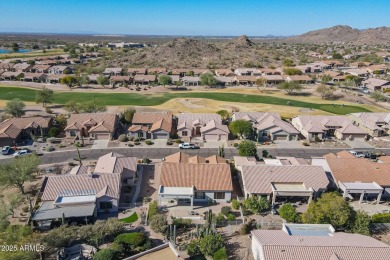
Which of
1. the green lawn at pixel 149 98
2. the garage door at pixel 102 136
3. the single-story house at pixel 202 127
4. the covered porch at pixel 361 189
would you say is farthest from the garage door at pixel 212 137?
the green lawn at pixel 149 98

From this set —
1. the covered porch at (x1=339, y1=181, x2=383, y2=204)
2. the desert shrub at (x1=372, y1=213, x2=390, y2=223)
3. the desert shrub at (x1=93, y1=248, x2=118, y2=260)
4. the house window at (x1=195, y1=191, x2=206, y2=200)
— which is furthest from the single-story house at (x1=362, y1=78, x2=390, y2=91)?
the desert shrub at (x1=93, y1=248, x2=118, y2=260)

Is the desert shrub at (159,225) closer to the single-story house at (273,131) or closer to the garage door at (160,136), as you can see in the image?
the garage door at (160,136)

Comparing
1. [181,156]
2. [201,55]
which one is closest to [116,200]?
[181,156]

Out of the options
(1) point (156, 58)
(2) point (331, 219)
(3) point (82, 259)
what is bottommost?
(3) point (82, 259)

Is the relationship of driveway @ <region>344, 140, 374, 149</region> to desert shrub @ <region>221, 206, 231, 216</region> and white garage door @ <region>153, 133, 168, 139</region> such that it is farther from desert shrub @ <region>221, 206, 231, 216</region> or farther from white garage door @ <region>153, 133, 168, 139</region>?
white garage door @ <region>153, 133, 168, 139</region>

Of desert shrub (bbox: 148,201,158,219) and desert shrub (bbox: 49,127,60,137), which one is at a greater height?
desert shrub (bbox: 49,127,60,137)

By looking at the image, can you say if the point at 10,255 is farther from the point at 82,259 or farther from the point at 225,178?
the point at 225,178

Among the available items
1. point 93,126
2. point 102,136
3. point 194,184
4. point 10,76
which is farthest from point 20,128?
point 10,76
